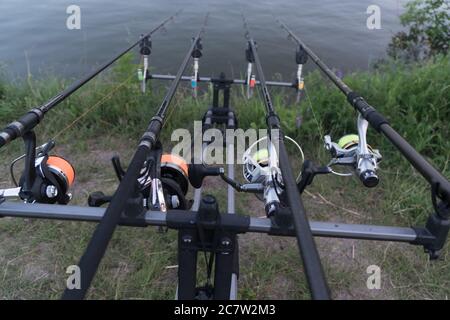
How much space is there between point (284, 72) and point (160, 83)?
2.61 metres

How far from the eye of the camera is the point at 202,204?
3.68ft

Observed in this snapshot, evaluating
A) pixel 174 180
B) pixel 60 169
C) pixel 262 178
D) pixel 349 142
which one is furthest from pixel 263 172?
pixel 60 169

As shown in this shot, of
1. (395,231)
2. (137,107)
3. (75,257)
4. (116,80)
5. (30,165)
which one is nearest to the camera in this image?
(395,231)

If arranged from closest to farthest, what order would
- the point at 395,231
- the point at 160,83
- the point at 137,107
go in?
1. the point at 395,231
2. the point at 137,107
3. the point at 160,83

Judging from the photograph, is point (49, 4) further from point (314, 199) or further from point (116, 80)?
point (314, 199)

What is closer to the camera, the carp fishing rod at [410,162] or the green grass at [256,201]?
the carp fishing rod at [410,162]

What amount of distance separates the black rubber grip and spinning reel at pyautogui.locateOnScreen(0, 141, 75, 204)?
4.32ft

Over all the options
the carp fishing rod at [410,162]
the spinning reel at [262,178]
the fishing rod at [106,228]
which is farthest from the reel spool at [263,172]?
the fishing rod at [106,228]

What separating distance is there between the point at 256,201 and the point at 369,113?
1.38 meters

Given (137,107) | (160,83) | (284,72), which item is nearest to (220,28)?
(284,72)

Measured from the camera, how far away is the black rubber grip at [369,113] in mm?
1504

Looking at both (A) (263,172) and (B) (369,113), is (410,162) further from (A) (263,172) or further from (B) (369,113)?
(A) (263,172)

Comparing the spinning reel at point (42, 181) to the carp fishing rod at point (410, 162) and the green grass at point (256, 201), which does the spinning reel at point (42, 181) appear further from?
the carp fishing rod at point (410, 162)

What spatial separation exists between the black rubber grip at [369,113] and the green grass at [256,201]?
106 centimetres
